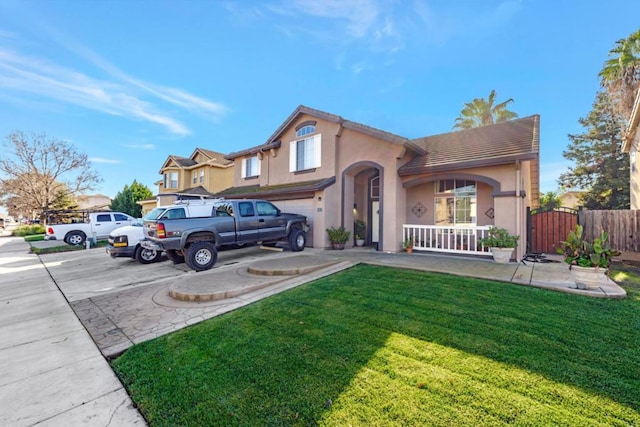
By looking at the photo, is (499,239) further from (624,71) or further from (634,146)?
(624,71)

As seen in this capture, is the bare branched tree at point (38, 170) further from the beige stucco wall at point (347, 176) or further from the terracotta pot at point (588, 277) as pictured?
the terracotta pot at point (588, 277)

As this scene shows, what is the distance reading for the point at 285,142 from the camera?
14.1m

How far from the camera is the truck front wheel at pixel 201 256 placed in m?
7.88

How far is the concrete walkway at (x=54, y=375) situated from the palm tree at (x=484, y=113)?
110 ft

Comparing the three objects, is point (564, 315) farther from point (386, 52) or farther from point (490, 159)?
point (386, 52)

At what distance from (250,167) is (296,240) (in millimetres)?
7870

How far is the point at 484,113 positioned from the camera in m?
27.8

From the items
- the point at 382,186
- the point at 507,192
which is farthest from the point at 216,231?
the point at 507,192

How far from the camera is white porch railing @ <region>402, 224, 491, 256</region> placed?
8.80 meters

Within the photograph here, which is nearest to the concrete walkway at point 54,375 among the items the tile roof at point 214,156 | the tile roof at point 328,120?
the tile roof at point 328,120

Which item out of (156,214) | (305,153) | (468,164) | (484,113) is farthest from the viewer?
(484,113)

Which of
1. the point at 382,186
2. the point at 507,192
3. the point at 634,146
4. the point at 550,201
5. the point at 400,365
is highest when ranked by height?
the point at 634,146

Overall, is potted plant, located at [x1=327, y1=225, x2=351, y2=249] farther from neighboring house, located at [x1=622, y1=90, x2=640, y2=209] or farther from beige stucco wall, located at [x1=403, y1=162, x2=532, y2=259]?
neighboring house, located at [x1=622, y1=90, x2=640, y2=209]

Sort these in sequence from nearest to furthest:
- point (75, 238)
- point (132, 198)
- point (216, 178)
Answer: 1. point (75, 238)
2. point (216, 178)
3. point (132, 198)
